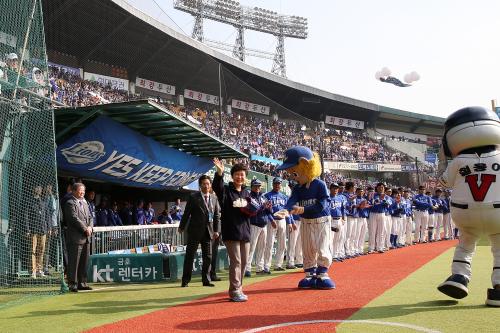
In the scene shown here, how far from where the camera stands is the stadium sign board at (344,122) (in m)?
45.8

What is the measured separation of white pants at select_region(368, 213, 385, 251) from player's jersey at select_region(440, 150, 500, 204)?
8.14 m

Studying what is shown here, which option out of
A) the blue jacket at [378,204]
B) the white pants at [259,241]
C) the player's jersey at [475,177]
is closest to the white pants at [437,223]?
the blue jacket at [378,204]

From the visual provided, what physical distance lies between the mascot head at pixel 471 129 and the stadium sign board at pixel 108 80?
921 inches

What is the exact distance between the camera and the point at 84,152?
35.0ft

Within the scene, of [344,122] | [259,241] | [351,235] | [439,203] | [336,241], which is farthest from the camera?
[344,122]

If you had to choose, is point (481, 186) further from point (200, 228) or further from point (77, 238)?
point (77, 238)

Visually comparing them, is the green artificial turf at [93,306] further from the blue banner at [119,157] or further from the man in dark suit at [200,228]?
the blue banner at [119,157]

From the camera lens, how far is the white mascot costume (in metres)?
4.98

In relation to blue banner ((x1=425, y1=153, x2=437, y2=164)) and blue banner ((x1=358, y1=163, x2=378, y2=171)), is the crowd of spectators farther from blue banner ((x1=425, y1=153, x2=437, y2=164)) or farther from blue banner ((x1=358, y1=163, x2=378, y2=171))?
blue banner ((x1=425, y1=153, x2=437, y2=164))

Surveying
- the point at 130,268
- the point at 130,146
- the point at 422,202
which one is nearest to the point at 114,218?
the point at 130,146

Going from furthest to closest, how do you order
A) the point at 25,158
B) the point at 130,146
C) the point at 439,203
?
the point at 439,203
the point at 130,146
the point at 25,158

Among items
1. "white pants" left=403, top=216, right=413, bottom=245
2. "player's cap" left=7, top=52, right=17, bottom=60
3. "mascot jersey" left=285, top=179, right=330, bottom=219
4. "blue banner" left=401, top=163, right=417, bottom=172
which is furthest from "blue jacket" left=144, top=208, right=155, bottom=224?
"blue banner" left=401, top=163, right=417, bottom=172

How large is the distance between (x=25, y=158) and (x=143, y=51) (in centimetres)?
2029

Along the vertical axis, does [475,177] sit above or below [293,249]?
above
